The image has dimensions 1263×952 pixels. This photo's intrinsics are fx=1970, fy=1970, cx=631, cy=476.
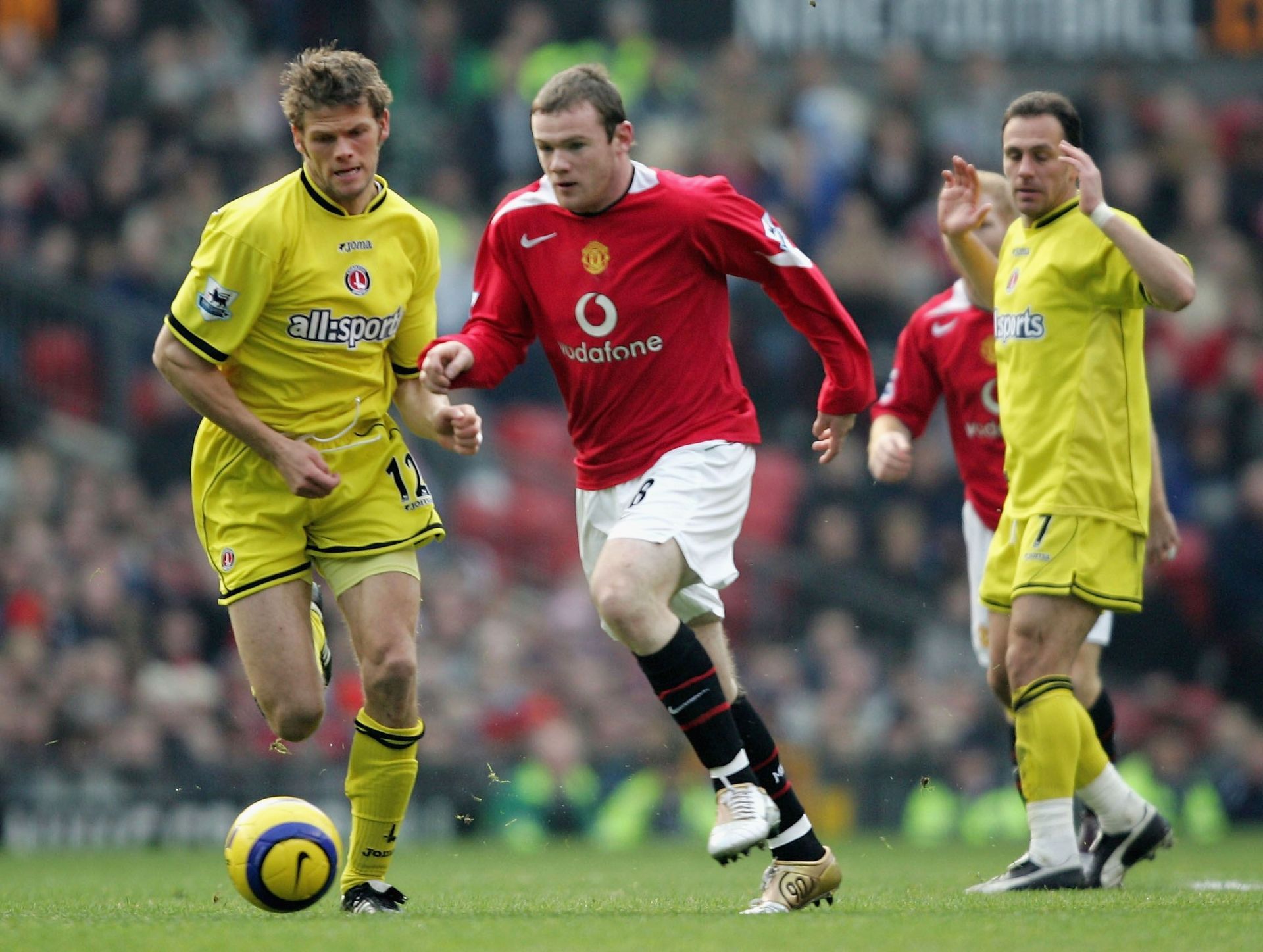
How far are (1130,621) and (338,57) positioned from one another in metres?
8.84

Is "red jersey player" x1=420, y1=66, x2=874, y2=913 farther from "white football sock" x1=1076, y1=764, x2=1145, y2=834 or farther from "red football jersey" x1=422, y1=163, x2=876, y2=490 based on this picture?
"white football sock" x1=1076, y1=764, x2=1145, y2=834

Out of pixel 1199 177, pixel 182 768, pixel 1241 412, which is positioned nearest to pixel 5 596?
pixel 182 768

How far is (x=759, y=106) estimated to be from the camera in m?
15.8

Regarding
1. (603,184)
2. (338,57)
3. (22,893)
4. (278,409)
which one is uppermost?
(338,57)

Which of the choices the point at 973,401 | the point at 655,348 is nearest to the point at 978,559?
the point at 973,401

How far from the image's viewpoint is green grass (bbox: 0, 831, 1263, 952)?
17.0 feet

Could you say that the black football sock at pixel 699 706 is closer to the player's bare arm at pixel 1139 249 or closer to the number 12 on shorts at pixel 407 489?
the number 12 on shorts at pixel 407 489

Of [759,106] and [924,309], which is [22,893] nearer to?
[924,309]

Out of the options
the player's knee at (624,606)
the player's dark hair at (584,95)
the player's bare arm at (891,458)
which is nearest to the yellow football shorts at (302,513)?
the player's knee at (624,606)

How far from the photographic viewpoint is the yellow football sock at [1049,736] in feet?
22.2

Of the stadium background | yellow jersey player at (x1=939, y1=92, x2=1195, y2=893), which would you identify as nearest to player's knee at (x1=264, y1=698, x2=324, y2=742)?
yellow jersey player at (x1=939, y1=92, x2=1195, y2=893)

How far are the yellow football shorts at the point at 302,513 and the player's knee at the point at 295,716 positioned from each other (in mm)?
404

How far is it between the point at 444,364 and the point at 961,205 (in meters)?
2.22

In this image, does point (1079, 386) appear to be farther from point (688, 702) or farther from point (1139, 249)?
point (688, 702)
